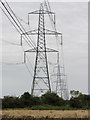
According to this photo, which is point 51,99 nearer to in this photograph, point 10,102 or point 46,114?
point 10,102

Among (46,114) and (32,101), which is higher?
(46,114)

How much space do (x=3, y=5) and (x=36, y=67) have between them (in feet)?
60.1

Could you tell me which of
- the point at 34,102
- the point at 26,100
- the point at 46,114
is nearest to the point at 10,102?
the point at 26,100

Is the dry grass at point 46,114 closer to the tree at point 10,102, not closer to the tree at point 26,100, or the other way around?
the tree at point 26,100

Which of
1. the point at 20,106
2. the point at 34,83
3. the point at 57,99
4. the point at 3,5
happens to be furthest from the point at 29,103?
the point at 3,5

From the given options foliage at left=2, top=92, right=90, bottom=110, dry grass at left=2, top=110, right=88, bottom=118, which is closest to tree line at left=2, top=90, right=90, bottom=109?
foliage at left=2, top=92, right=90, bottom=110

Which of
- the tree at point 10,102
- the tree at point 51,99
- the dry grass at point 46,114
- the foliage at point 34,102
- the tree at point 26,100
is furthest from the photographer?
the tree at point 51,99

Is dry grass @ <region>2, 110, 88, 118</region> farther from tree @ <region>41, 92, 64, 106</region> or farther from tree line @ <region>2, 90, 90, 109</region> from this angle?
tree @ <region>41, 92, 64, 106</region>

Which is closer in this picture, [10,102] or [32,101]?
[32,101]

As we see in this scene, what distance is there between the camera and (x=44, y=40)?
31281 millimetres

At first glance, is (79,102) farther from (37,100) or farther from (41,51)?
(41,51)

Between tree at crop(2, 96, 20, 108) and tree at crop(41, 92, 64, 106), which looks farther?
tree at crop(41, 92, 64, 106)

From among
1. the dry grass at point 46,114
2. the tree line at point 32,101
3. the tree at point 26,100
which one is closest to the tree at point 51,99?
the tree line at point 32,101

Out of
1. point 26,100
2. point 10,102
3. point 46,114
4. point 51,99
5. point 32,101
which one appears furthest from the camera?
point 51,99
